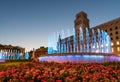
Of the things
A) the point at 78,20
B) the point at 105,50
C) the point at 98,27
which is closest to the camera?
the point at 105,50

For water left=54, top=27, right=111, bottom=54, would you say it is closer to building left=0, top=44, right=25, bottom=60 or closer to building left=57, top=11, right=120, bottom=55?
building left=57, top=11, right=120, bottom=55

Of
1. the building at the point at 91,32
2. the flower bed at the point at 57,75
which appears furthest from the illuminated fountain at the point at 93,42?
the flower bed at the point at 57,75

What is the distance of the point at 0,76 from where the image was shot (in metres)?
7.29

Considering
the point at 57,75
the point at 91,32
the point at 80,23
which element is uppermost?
the point at 80,23

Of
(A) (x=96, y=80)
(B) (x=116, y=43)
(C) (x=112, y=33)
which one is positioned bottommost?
(A) (x=96, y=80)

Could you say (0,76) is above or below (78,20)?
below

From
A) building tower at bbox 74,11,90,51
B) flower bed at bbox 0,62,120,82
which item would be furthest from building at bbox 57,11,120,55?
flower bed at bbox 0,62,120,82

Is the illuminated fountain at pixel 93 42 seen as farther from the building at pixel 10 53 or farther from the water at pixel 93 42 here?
the building at pixel 10 53

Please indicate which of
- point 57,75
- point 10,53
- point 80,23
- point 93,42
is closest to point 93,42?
point 93,42

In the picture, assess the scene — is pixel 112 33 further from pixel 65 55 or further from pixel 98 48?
pixel 65 55

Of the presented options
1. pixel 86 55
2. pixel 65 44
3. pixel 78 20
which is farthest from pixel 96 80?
pixel 65 44

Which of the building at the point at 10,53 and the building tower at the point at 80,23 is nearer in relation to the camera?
the building tower at the point at 80,23

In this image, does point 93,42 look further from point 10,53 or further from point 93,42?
point 10,53

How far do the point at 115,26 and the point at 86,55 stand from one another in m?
51.3
